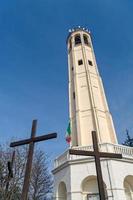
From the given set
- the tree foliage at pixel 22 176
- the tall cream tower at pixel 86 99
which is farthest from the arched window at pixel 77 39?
the tree foliage at pixel 22 176

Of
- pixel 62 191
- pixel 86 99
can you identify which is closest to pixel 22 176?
pixel 62 191

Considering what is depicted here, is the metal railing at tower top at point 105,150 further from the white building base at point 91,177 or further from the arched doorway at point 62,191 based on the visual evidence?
the arched doorway at point 62,191

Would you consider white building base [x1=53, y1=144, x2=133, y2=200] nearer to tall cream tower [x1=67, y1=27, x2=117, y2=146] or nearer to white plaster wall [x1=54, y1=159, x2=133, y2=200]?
white plaster wall [x1=54, y1=159, x2=133, y2=200]

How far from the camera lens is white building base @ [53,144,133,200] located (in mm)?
17219

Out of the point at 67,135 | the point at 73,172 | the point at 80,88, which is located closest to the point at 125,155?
the point at 73,172

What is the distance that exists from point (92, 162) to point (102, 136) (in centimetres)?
449

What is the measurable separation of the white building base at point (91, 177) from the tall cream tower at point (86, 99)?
3.25 m

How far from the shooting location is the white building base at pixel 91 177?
17.2 metres

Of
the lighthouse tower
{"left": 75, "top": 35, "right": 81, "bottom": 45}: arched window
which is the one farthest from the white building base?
{"left": 75, "top": 35, "right": 81, "bottom": 45}: arched window

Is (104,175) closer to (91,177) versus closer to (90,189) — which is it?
(91,177)

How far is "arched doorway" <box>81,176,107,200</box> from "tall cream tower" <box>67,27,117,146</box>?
158 inches

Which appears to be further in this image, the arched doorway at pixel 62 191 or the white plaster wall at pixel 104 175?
the arched doorway at pixel 62 191

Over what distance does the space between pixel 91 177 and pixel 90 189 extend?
120 centimetres

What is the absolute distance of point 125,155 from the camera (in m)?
19.2
